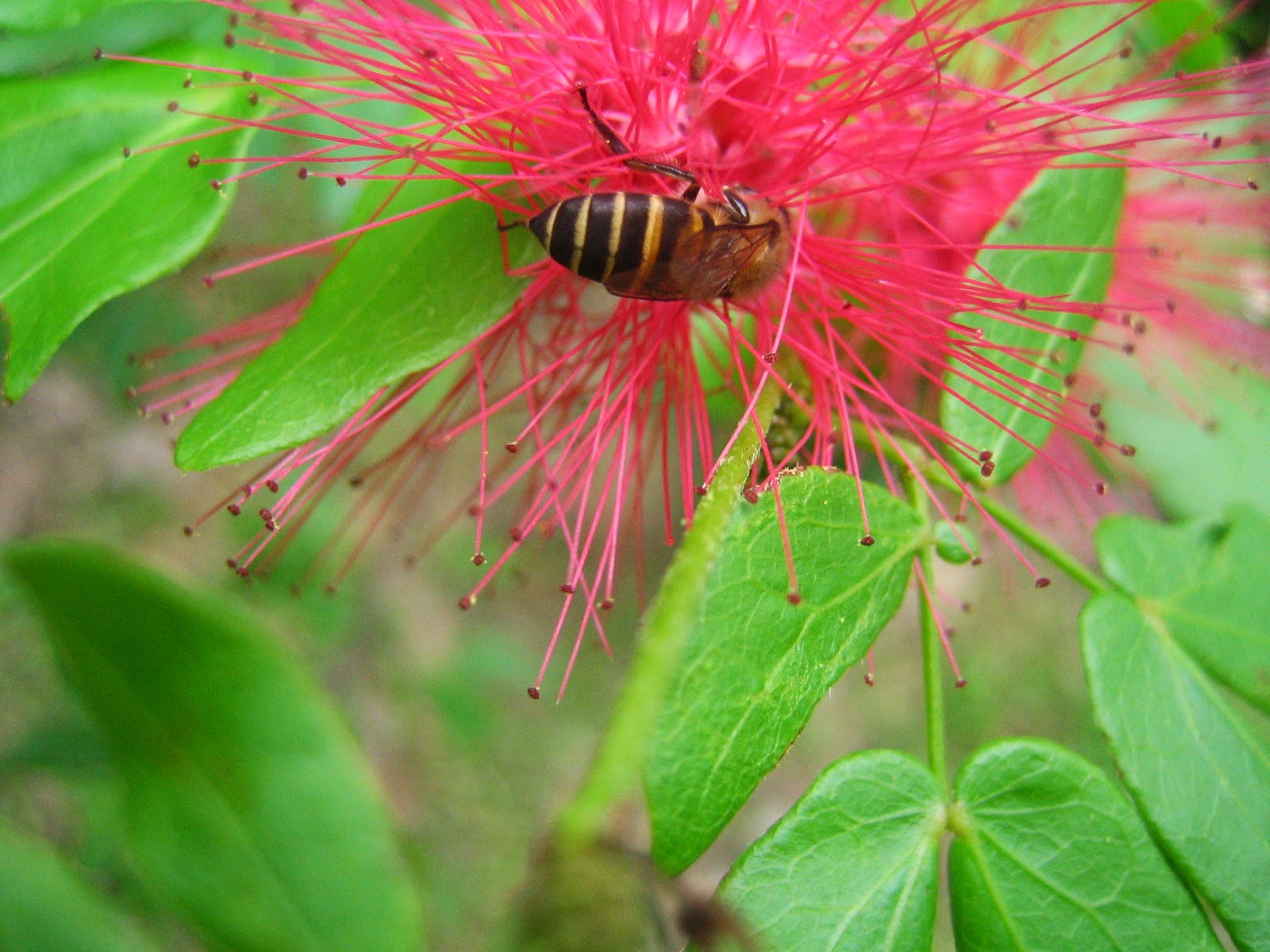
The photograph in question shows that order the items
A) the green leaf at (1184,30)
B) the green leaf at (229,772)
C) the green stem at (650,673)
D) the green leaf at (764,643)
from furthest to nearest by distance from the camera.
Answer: the green leaf at (1184,30)
the green leaf at (229,772)
the green leaf at (764,643)
the green stem at (650,673)

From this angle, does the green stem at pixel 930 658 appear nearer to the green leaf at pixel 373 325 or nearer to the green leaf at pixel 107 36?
the green leaf at pixel 373 325

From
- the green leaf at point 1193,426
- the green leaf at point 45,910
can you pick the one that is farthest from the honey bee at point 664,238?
the green leaf at point 45,910

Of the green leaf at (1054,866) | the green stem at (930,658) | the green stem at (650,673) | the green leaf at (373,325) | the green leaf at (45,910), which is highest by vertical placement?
the green leaf at (373,325)

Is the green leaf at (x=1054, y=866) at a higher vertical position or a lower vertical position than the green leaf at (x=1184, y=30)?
lower

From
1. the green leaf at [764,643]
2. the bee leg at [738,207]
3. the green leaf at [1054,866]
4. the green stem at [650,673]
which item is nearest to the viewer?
the green stem at [650,673]

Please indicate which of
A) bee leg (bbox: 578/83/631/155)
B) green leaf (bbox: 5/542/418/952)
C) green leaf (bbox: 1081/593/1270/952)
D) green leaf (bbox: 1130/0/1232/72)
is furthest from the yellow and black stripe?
green leaf (bbox: 1130/0/1232/72)

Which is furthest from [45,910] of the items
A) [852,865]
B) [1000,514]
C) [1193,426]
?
[1193,426]

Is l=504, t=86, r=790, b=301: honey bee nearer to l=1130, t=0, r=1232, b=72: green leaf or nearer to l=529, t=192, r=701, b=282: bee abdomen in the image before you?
l=529, t=192, r=701, b=282: bee abdomen
